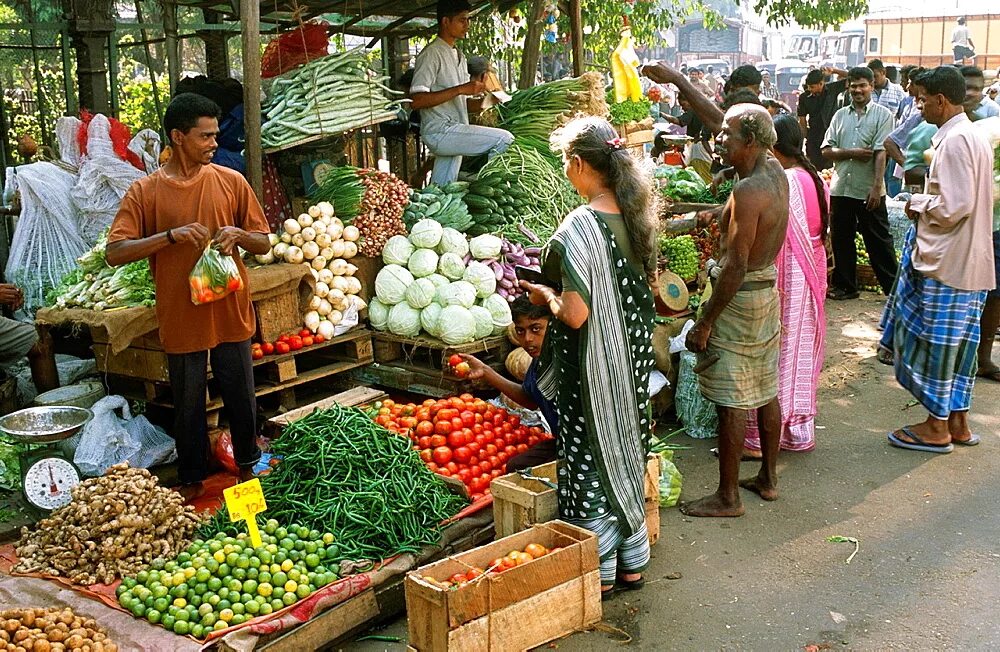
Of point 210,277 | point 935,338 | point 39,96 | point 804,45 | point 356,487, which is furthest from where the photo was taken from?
point 804,45

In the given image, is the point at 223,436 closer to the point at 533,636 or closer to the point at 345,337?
the point at 345,337

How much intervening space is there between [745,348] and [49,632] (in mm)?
3349

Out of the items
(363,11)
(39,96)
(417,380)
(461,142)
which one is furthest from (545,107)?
(39,96)

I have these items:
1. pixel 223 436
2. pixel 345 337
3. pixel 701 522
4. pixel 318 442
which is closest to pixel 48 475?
pixel 223 436

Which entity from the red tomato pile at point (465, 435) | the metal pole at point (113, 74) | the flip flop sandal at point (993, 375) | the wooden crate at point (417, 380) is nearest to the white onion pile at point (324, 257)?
the wooden crate at point (417, 380)

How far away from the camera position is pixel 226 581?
378 cm

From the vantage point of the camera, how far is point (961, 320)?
18.4 ft

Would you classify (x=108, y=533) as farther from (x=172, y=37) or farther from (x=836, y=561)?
(x=172, y=37)

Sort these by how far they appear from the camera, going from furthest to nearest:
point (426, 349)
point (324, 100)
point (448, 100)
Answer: point (448, 100) → point (324, 100) → point (426, 349)

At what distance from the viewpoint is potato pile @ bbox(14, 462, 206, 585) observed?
4027 mm

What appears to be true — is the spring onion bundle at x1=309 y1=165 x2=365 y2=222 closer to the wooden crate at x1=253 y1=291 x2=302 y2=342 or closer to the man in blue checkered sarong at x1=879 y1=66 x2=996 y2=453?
the wooden crate at x1=253 y1=291 x2=302 y2=342

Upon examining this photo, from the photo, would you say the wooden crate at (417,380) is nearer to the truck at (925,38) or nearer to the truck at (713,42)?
the truck at (925,38)

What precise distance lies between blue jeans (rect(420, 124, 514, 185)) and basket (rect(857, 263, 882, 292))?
4447 millimetres

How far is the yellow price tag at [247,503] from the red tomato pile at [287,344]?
190 centimetres
